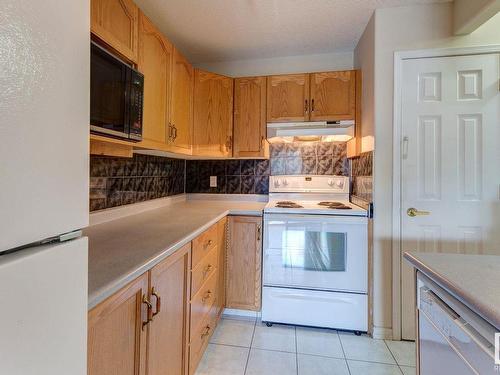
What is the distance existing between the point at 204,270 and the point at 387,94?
1.75 meters

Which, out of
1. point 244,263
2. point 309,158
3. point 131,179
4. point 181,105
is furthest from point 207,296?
point 309,158

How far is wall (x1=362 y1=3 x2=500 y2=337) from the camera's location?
5.92ft

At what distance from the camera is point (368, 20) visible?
197 cm

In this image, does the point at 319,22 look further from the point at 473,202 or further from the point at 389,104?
the point at 473,202

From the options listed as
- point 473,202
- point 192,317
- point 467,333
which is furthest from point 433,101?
point 192,317

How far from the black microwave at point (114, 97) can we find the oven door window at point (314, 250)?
133 centimetres

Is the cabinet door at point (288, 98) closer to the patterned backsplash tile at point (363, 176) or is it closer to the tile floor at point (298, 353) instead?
A: the patterned backsplash tile at point (363, 176)

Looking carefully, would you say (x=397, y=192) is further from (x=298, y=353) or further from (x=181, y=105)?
(x=181, y=105)

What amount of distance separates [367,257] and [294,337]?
80cm

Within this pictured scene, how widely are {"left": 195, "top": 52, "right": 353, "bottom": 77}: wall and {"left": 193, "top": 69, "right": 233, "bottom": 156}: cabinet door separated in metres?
0.34

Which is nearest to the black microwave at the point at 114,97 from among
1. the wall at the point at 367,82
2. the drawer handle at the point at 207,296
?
the drawer handle at the point at 207,296

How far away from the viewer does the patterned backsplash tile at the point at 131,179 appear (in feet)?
5.12

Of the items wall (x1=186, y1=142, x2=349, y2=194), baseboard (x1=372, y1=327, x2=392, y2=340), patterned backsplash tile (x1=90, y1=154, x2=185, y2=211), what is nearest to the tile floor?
baseboard (x1=372, y1=327, x2=392, y2=340)

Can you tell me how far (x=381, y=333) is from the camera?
74.3 inches
